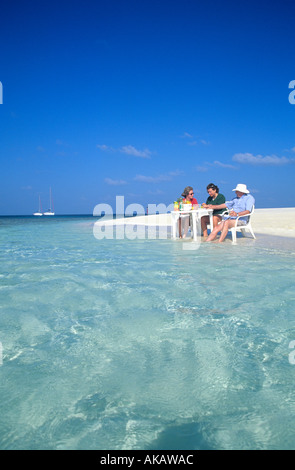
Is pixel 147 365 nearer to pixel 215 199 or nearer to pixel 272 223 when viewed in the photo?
pixel 215 199

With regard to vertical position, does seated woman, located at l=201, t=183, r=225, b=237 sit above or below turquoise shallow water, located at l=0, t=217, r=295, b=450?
above

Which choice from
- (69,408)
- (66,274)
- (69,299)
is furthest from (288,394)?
(66,274)

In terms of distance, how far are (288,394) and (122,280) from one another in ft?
9.78

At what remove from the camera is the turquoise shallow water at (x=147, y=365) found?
4.66 feet

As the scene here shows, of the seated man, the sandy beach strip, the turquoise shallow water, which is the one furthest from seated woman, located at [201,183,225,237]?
the turquoise shallow water

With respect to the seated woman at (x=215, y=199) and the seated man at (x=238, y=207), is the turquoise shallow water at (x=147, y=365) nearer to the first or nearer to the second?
the seated man at (x=238, y=207)

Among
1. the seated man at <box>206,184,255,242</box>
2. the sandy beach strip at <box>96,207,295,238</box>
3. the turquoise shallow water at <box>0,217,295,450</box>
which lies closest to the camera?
the turquoise shallow water at <box>0,217,295,450</box>

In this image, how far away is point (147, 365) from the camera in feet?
6.53

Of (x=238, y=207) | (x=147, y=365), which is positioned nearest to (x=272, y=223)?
(x=238, y=207)

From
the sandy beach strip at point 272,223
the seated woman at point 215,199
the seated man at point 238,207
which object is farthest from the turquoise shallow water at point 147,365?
the sandy beach strip at point 272,223

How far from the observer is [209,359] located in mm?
2062

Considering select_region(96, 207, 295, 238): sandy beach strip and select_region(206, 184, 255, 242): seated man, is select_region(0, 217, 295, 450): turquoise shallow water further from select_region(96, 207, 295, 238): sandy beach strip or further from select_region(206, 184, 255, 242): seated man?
select_region(96, 207, 295, 238): sandy beach strip

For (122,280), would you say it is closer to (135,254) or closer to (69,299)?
(69,299)

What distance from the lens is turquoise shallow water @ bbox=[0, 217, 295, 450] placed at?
142cm
